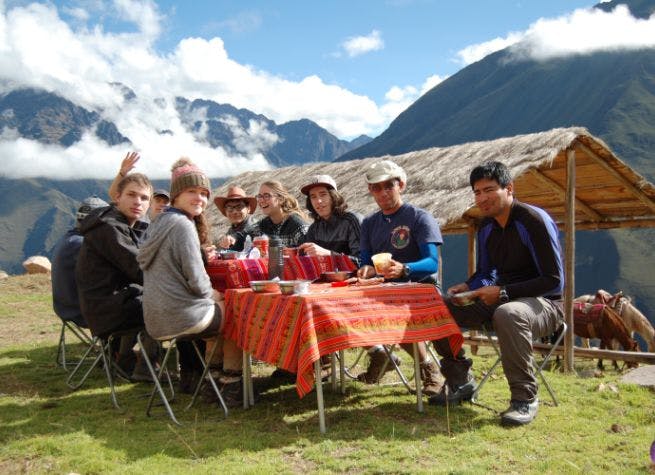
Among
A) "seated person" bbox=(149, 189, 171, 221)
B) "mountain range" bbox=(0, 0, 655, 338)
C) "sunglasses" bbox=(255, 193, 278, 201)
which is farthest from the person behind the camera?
"mountain range" bbox=(0, 0, 655, 338)

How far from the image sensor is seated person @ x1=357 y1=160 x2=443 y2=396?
4383 mm

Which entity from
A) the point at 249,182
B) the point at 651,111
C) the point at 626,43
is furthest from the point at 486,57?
the point at 249,182

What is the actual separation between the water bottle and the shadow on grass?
101 centimetres

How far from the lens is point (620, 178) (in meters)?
8.49

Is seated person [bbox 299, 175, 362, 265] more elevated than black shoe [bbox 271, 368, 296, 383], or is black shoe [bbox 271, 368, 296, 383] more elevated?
seated person [bbox 299, 175, 362, 265]

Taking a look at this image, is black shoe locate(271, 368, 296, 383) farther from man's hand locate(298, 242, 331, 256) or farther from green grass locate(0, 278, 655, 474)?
man's hand locate(298, 242, 331, 256)

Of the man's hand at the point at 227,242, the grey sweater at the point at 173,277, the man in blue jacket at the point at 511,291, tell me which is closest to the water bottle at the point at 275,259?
the grey sweater at the point at 173,277

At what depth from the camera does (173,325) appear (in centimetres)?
392

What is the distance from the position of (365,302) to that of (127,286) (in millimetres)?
2157

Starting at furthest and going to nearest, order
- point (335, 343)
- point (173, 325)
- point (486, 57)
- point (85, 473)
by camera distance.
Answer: point (486, 57), point (173, 325), point (335, 343), point (85, 473)

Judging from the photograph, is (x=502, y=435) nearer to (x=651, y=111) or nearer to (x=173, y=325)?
(x=173, y=325)

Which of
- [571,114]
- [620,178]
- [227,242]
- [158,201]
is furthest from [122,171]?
[571,114]

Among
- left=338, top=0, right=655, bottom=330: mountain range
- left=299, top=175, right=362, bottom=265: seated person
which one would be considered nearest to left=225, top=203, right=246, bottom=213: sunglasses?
left=299, top=175, right=362, bottom=265: seated person

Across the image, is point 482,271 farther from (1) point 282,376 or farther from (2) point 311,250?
(1) point 282,376
